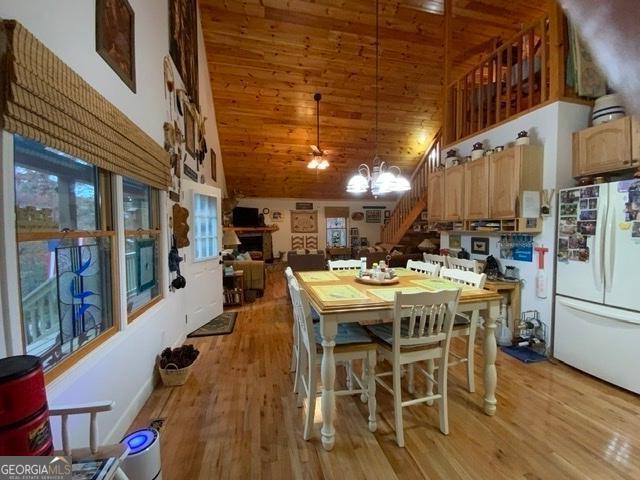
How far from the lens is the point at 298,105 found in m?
5.57

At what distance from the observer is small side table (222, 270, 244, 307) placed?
16.0 feet

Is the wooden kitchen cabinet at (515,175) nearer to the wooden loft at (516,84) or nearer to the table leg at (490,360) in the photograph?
the wooden loft at (516,84)

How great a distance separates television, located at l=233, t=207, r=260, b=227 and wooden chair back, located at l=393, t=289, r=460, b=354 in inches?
264

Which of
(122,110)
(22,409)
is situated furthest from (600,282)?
(122,110)

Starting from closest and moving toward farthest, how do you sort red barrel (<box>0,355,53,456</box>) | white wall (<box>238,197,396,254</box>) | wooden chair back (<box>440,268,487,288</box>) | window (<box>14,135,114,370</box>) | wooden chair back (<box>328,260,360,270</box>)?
red barrel (<box>0,355,53,456</box>)
window (<box>14,135,114,370</box>)
wooden chair back (<box>440,268,487,288</box>)
wooden chair back (<box>328,260,360,270</box>)
white wall (<box>238,197,396,254</box>)

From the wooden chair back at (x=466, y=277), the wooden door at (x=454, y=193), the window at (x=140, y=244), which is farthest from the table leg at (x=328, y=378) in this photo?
the wooden door at (x=454, y=193)

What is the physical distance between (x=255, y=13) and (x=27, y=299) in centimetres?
445

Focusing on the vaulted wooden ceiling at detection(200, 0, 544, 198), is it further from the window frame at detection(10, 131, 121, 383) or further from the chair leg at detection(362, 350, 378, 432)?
the chair leg at detection(362, 350, 378, 432)

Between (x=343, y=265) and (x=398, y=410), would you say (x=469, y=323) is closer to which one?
(x=398, y=410)

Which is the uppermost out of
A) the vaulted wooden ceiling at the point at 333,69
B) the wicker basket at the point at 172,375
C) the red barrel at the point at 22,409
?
the vaulted wooden ceiling at the point at 333,69

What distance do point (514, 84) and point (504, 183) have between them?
128cm

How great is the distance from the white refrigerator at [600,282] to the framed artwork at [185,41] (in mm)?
3999

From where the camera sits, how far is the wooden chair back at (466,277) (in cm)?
223

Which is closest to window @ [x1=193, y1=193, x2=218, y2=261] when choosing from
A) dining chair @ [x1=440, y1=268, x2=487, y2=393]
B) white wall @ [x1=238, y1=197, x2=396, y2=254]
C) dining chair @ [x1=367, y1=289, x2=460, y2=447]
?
dining chair @ [x1=367, y1=289, x2=460, y2=447]
